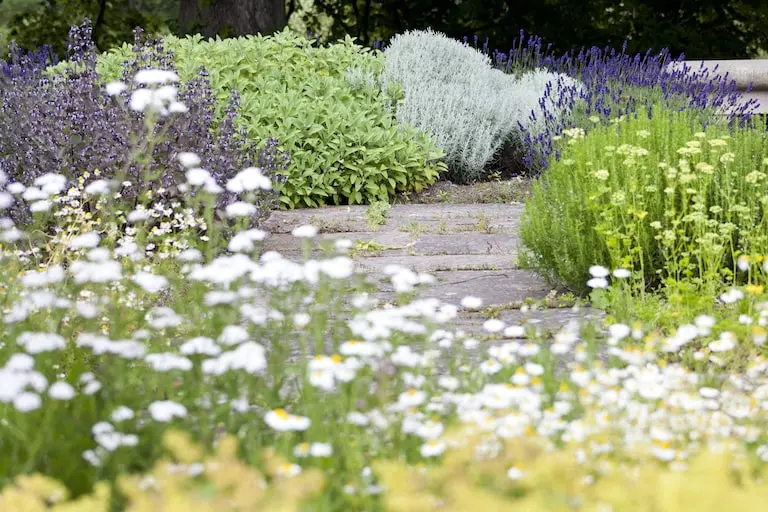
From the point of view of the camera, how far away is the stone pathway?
479cm

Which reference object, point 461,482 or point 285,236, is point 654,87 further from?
point 461,482

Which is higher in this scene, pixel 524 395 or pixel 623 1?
pixel 623 1

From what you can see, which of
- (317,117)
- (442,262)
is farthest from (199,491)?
(317,117)

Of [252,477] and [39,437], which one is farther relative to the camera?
[39,437]

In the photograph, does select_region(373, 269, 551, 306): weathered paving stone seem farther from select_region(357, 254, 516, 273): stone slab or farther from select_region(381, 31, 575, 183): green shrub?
select_region(381, 31, 575, 183): green shrub

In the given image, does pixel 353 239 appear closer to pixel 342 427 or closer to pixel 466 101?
pixel 466 101

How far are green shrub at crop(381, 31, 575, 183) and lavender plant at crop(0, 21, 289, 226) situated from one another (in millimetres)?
2056

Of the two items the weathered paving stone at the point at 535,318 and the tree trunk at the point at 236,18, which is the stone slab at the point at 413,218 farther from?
the tree trunk at the point at 236,18

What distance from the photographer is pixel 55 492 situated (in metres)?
2.07

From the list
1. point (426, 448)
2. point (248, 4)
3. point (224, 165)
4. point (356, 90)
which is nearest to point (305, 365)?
point (426, 448)

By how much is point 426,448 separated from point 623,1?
12494mm

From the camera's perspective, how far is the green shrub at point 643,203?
14.9 feet

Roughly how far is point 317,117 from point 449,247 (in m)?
2.13

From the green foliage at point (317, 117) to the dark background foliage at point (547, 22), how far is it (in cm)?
504
